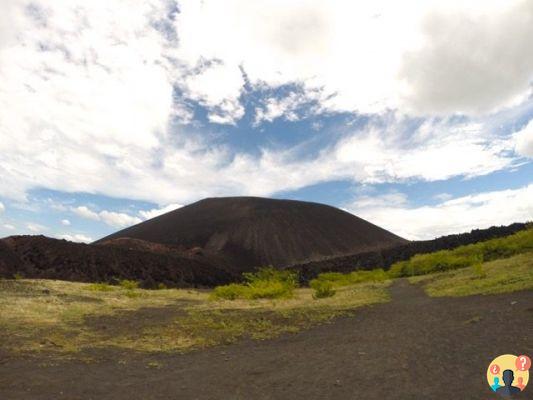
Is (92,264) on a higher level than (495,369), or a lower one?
higher

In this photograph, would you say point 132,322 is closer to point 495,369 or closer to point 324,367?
point 324,367

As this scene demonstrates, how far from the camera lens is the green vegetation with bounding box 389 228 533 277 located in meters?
22.2

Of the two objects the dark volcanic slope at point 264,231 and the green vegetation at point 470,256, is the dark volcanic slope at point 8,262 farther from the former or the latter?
the dark volcanic slope at point 264,231

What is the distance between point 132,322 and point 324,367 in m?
7.53

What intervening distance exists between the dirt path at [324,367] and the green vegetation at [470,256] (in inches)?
485

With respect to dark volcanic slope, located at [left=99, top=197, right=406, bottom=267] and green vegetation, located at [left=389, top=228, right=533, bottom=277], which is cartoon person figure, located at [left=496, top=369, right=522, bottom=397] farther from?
dark volcanic slope, located at [left=99, top=197, right=406, bottom=267]

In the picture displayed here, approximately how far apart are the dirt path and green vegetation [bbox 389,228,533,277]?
12.3m

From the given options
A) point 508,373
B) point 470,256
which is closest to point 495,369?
point 508,373

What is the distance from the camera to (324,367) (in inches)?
289

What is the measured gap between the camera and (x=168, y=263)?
147 feet

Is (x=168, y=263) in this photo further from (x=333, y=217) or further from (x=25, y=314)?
(x=333, y=217)

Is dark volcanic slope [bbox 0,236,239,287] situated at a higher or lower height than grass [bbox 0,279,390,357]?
higher

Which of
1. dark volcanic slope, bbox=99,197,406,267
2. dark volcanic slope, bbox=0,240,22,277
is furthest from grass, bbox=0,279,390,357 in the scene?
dark volcanic slope, bbox=99,197,406,267

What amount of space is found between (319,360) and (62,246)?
36.1m
